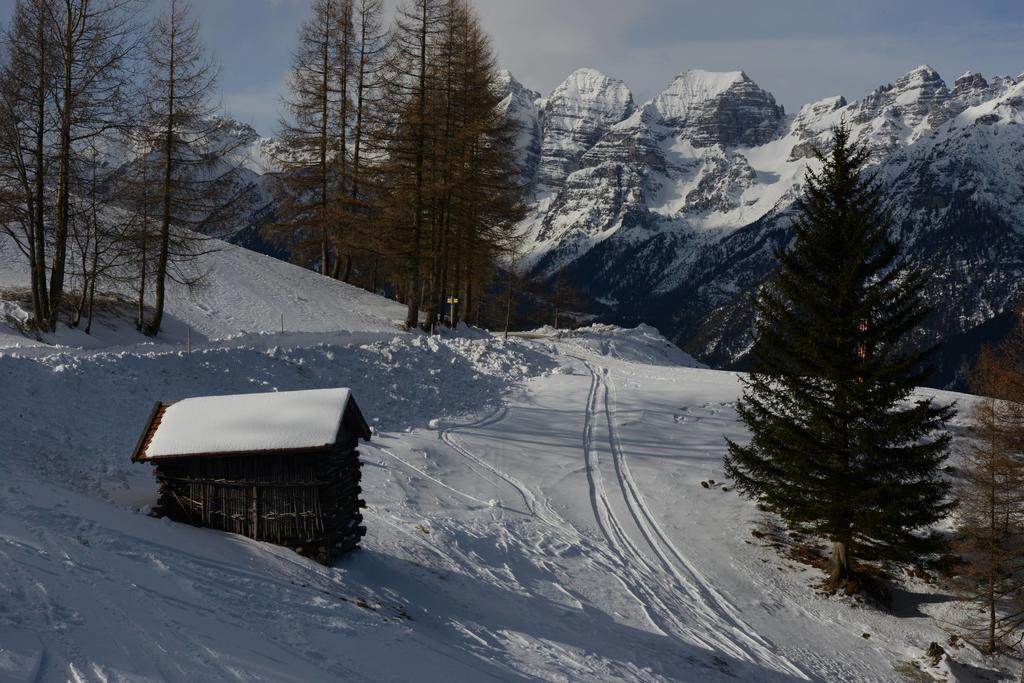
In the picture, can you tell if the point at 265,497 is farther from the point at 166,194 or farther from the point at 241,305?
the point at 241,305

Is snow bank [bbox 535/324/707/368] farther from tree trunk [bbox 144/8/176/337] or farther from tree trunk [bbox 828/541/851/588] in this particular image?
tree trunk [bbox 144/8/176/337]

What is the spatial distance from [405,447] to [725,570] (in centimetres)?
907

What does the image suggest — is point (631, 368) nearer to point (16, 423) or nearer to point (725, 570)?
point (725, 570)

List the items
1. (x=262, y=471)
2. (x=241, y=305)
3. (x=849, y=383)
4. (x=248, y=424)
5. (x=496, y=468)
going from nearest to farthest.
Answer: (x=262, y=471)
(x=248, y=424)
(x=849, y=383)
(x=496, y=468)
(x=241, y=305)

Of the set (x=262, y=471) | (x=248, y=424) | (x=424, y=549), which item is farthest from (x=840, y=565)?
(x=248, y=424)

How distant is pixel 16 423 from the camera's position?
43.4ft

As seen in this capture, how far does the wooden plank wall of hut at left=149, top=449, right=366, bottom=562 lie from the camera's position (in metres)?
11.1

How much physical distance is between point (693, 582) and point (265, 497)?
9.51 meters

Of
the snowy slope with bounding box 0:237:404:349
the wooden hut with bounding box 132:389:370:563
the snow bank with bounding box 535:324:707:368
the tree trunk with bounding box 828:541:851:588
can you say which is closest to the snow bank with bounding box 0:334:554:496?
the wooden hut with bounding box 132:389:370:563

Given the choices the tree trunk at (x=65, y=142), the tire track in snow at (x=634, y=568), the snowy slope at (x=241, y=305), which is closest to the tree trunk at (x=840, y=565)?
the tire track in snow at (x=634, y=568)

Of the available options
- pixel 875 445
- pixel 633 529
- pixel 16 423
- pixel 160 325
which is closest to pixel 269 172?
pixel 160 325

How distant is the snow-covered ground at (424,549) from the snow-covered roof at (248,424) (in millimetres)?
1291

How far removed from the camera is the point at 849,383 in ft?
54.1

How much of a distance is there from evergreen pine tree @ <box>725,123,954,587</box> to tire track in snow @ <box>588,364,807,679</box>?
311cm
